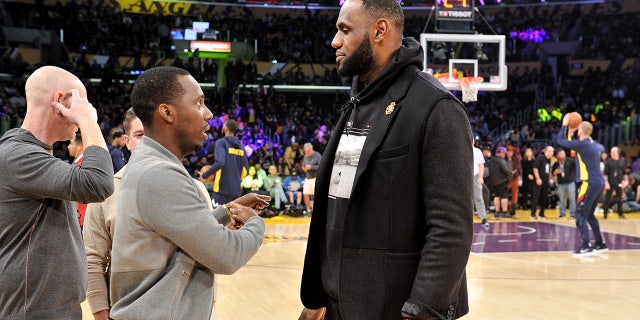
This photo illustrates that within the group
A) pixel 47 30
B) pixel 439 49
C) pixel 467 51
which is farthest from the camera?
pixel 47 30

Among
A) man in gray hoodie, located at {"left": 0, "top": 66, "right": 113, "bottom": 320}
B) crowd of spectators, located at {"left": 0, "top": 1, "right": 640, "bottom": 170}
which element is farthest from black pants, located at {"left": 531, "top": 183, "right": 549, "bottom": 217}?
man in gray hoodie, located at {"left": 0, "top": 66, "right": 113, "bottom": 320}

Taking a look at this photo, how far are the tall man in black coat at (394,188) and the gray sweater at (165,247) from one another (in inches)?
15.8

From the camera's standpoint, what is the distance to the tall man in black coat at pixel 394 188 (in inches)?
87.6

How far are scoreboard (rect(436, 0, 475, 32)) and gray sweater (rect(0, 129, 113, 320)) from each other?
11.8m

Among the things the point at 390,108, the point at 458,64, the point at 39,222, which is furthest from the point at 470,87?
the point at 39,222

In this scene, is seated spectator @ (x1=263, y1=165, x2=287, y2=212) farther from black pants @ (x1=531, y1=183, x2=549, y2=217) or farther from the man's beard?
the man's beard

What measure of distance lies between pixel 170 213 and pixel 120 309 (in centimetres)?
37

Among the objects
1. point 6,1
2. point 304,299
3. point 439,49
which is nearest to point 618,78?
point 439,49

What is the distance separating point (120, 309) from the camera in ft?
7.16

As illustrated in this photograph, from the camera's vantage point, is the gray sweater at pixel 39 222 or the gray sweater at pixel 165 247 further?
the gray sweater at pixel 39 222

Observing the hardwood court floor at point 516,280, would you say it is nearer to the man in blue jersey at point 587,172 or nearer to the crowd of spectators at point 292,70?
the man in blue jersey at point 587,172

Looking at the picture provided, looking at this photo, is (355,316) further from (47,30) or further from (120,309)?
(47,30)

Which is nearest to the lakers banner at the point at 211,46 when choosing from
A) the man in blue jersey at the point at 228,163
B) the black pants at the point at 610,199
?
Answer: the black pants at the point at 610,199

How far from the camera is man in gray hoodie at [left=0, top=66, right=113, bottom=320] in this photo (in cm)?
249
